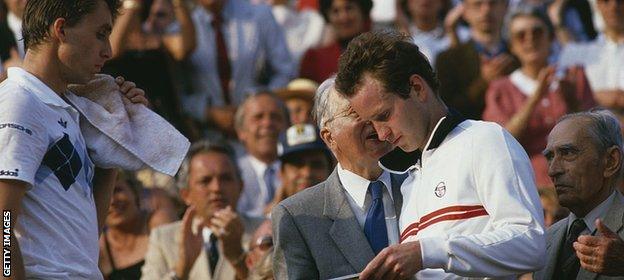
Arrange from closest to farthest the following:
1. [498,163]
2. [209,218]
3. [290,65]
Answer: [498,163] → [209,218] → [290,65]

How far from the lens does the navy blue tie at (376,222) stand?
639cm

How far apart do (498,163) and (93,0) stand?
1.91 m

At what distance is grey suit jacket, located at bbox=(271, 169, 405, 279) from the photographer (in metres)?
6.33

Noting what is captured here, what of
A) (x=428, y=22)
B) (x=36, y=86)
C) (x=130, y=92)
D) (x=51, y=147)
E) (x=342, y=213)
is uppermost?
(x=36, y=86)

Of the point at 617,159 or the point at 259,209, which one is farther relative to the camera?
the point at 259,209

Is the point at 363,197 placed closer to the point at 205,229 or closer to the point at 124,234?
the point at 205,229

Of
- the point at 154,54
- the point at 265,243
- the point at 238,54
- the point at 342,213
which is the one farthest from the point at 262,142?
the point at 342,213

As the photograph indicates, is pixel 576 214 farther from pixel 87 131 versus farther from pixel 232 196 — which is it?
pixel 232 196

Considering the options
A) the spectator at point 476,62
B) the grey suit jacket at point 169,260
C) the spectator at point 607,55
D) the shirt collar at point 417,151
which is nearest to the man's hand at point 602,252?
the shirt collar at point 417,151

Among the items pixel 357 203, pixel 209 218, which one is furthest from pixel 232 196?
pixel 357 203

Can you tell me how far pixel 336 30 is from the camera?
12.6 m

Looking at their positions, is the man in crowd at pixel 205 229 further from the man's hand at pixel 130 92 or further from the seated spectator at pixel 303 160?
the man's hand at pixel 130 92

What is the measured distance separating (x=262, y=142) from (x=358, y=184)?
492 centimetres

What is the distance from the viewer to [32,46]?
614 cm
